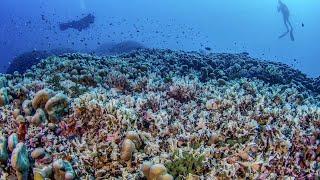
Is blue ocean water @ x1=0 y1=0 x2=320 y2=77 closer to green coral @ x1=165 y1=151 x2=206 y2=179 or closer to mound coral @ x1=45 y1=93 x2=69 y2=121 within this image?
mound coral @ x1=45 y1=93 x2=69 y2=121

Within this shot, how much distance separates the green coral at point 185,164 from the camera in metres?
4.02

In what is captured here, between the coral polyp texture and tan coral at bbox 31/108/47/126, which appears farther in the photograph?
tan coral at bbox 31/108/47/126

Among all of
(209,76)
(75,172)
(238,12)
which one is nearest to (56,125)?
(75,172)

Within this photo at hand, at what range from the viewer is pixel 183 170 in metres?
4.02

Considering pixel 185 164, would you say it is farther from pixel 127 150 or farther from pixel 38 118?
pixel 38 118

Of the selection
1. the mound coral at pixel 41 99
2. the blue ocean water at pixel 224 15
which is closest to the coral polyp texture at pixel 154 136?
the mound coral at pixel 41 99

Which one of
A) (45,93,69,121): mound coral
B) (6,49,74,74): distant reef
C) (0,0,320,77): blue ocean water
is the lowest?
(6,49,74,74): distant reef

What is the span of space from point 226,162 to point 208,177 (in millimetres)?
398

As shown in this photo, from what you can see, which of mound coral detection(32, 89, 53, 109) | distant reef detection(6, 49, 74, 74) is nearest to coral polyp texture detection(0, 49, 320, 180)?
mound coral detection(32, 89, 53, 109)

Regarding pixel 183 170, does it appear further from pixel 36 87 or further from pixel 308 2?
pixel 308 2

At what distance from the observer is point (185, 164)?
13.5ft

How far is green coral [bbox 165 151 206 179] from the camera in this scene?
4.02 meters

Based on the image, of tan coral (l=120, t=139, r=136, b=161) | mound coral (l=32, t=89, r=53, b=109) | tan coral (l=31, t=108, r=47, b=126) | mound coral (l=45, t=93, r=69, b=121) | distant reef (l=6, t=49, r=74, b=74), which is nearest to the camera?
tan coral (l=120, t=139, r=136, b=161)

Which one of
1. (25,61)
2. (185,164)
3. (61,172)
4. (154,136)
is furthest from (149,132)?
(25,61)
